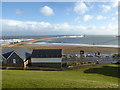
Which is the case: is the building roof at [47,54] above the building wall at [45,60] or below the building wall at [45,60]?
above

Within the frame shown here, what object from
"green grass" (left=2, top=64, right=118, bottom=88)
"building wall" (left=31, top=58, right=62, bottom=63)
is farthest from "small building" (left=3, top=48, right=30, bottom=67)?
"green grass" (left=2, top=64, right=118, bottom=88)

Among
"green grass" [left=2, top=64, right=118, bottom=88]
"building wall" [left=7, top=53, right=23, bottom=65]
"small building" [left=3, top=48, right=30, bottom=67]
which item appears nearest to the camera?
"green grass" [left=2, top=64, right=118, bottom=88]

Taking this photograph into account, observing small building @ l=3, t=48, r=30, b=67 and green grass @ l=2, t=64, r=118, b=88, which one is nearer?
green grass @ l=2, t=64, r=118, b=88

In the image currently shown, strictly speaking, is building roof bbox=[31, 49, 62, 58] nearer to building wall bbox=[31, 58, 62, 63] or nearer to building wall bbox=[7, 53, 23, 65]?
building wall bbox=[31, 58, 62, 63]

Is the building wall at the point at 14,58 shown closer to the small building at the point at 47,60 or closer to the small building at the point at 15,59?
the small building at the point at 15,59

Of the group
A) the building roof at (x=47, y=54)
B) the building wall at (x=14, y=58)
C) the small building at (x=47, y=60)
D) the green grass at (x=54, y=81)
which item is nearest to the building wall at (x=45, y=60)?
the small building at (x=47, y=60)

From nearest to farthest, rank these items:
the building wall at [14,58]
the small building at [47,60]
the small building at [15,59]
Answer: the small building at [15,59] → the building wall at [14,58] → the small building at [47,60]

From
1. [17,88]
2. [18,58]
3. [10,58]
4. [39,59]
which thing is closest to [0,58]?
[10,58]

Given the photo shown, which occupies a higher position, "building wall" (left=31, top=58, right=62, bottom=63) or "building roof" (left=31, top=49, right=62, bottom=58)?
"building roof" (left=31, top=49, right=62, bottom=58)

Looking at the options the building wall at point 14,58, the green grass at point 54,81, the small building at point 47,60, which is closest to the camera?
the green grass at point 54,81

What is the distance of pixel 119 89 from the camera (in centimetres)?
1220

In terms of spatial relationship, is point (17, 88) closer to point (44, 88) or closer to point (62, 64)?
point (44, 88)

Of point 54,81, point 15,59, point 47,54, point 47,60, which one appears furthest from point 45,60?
point 54,81

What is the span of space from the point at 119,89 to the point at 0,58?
3094cm
